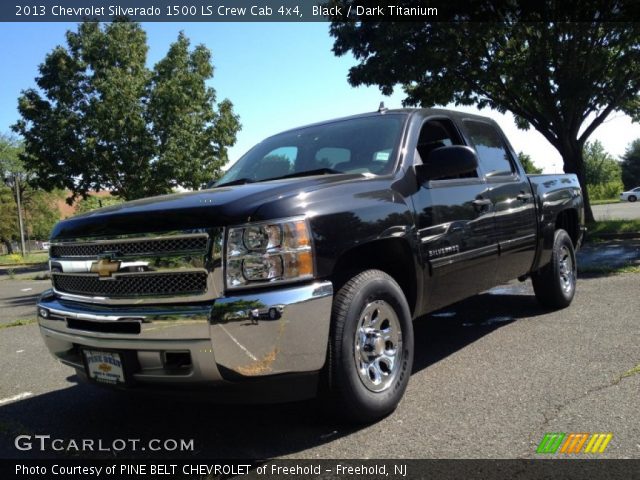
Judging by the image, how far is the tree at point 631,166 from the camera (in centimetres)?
6494

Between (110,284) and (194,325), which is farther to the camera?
(110,284)

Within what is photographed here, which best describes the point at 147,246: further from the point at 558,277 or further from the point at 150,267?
the point at 558,277

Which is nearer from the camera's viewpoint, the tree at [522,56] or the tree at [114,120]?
the tree at [522,56]

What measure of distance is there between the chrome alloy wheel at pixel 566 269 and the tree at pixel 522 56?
9667 millimetres

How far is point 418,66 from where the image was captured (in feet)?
48.1

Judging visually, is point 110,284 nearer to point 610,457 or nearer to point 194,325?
point 194,325

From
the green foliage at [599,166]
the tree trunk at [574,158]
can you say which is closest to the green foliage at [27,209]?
the tree trunk at [574,158]

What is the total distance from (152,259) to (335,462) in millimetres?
1354

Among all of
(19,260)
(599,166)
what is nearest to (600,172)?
(599,166)

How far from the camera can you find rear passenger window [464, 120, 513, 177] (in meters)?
4.76

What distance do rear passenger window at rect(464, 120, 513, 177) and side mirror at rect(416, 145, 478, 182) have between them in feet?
3.29

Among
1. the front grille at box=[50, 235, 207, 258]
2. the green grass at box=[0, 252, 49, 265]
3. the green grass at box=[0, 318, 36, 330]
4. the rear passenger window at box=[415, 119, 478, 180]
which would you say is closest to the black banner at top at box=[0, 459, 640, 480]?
the front grille at box=[50, 235, 207, 258]

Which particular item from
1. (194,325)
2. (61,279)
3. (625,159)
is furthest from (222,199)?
(625,159)

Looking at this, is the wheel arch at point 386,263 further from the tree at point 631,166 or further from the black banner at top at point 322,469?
the tree at point 631,166
